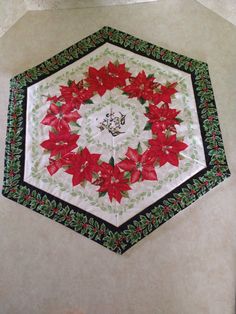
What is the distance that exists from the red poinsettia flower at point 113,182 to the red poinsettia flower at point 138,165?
33mm

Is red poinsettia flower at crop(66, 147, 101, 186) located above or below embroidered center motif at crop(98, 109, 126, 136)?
below

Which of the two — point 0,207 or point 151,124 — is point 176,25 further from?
point 0,207

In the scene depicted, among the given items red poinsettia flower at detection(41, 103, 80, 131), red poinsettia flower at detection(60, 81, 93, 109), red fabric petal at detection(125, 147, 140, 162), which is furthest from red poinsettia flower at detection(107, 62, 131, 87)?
red fabric petal at detection(125, 147, 140, 162)

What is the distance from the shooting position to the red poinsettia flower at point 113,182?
145 cm

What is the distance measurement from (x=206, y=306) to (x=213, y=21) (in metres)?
1.46

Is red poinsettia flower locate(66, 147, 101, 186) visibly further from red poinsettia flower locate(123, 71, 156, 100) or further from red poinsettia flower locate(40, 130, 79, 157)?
red poinsettia flower locate(123, 71, 156, 100)

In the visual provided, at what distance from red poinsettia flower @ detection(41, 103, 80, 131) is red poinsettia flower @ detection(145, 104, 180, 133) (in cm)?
34

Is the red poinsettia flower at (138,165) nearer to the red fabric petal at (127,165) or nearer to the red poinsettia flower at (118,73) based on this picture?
the red fabric petal at (127,165)

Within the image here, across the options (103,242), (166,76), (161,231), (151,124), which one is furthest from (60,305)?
(166,76)

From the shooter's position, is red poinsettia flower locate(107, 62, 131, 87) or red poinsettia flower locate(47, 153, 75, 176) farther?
red poinsettia flower locate(107, 62, 131, 87)

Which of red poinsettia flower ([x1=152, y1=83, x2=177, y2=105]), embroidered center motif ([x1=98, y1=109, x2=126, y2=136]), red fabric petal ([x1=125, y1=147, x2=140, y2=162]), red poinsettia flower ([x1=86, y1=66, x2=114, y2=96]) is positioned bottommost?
red fabric petal ([x1=125, y1=147, x2=140, y2=162])

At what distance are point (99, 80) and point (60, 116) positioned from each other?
0.28 meters

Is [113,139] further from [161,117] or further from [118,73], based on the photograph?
[118,73]

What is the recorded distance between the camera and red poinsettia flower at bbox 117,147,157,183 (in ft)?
4.86
